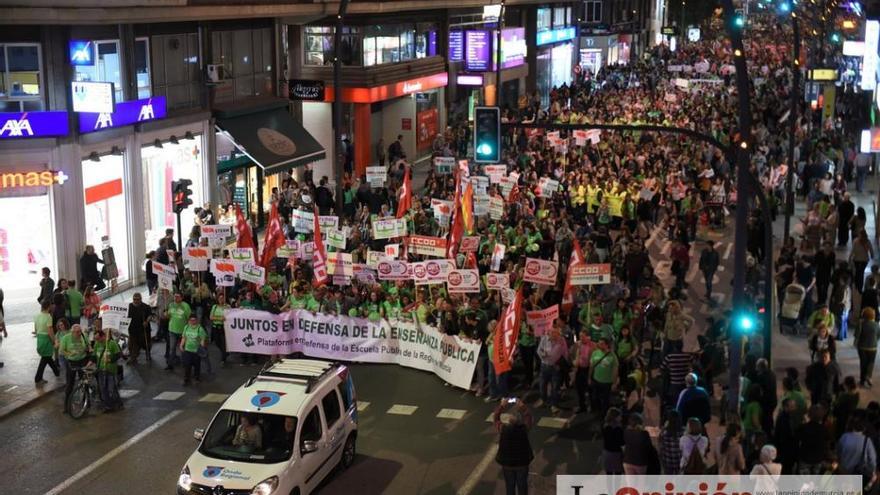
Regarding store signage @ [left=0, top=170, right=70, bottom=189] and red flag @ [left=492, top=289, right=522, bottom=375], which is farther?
store signage @ [left=0, top=170, right=70, bottom=189]

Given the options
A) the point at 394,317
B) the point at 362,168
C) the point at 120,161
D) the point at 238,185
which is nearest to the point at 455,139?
the point at 362,168

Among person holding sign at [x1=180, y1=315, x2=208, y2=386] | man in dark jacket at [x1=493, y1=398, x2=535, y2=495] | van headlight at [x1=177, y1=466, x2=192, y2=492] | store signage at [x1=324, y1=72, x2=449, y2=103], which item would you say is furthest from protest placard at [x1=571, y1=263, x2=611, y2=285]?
store signage at [x1=324, y1=72, x2=449, y2=103]

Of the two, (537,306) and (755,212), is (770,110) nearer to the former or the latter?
(755,212)

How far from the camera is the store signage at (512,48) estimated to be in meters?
54.8

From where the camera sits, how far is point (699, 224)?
33188 mm

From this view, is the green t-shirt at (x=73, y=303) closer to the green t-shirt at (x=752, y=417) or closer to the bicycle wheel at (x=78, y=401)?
the bicycle wheel at (x=78, y=401)

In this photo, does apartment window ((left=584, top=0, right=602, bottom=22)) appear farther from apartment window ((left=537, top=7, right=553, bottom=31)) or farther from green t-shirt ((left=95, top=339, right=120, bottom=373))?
green t-shirt ((left=95, top=339, right=120, bottom=373))

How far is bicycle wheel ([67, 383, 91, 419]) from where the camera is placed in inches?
744

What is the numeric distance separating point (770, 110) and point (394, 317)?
33.7 m

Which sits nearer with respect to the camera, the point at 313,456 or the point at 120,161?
the point at 313,456

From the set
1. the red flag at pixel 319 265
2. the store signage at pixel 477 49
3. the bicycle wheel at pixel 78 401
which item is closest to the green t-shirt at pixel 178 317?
the bicycle wheel at pixel 78 401

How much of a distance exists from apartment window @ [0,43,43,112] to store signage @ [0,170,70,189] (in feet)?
4.81

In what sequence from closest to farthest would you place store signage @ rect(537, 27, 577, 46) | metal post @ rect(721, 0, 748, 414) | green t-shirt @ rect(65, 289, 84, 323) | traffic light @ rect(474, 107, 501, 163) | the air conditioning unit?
1. metal post @ rect(721, 0, 748, 414)
2. traffic light @ rect(474, 107, 501, 163)
3. green t-shirt @ rect(65, 289, 84, 323)
4. the air conditioning unit
5. store signage @ rect(537, 27, 577, 46)

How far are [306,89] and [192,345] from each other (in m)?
15.7
